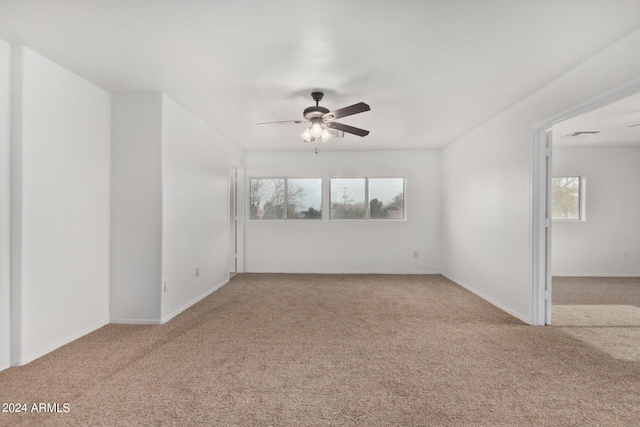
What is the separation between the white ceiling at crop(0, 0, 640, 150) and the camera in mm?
1965

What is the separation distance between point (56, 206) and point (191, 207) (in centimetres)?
147

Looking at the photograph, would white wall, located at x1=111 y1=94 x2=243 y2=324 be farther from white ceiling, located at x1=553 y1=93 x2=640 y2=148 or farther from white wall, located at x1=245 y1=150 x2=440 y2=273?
white ceiling, located at x1=553 y1=93 x2=640 y2=148

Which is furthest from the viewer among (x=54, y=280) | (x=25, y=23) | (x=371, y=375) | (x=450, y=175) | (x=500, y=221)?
(x=450, y=175)

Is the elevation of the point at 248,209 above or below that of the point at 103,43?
below

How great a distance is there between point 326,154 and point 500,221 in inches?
135

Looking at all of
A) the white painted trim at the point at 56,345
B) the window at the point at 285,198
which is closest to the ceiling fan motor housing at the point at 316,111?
the white painted trim at the point at 56,345

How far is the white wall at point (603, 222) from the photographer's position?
5.99m

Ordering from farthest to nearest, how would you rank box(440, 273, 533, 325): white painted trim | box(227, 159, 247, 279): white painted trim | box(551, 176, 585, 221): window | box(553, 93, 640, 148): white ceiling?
1. box(227, 159, 247, 279): white painted trim
2. box(551, 176, 585, 221): window
3. box(553, 93, 640, 148): white ceiling
4. box(440, 273, 533, 325): white painted trim

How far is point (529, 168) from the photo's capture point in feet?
11.2

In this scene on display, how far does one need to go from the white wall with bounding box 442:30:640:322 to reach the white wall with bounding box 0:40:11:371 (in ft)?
15.0

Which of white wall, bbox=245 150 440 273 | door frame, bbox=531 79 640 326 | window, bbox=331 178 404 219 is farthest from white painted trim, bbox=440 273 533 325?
window, bbox=331 178 404 219

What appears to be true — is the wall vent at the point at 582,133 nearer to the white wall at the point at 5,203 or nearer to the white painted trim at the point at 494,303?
the white painted trim at the point at 494,303

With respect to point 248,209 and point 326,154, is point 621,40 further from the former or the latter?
point 248,209

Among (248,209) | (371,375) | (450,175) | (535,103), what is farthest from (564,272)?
(248,209)
